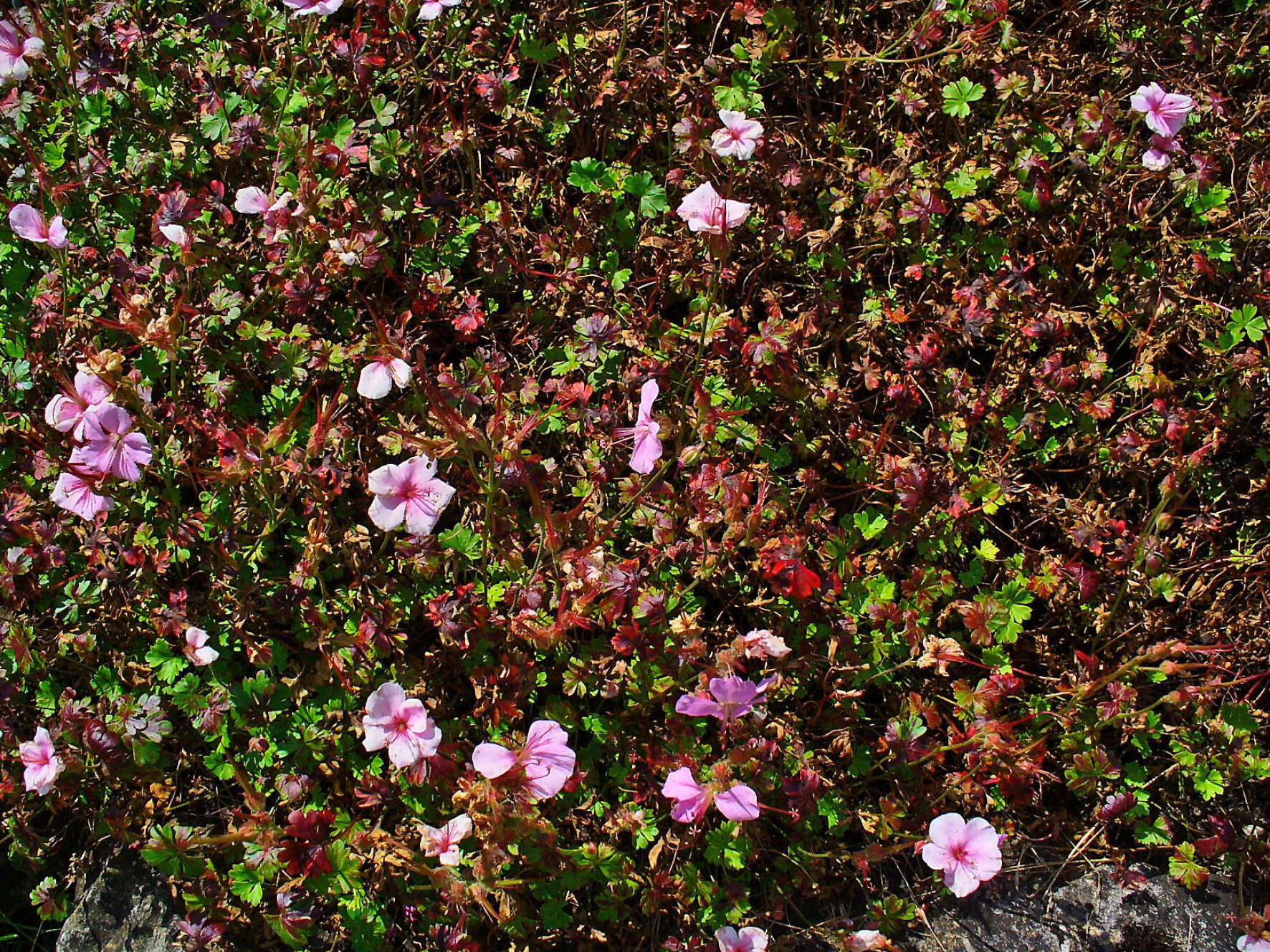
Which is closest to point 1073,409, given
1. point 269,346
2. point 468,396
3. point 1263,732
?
point 1263,732

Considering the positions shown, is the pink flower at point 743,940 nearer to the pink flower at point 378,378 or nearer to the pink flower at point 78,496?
the pink flower at point 378,378

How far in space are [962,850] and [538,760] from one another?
91 centimetres

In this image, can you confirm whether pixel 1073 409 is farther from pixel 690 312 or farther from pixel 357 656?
pixel 357 656

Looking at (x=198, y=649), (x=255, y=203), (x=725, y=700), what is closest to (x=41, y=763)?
(x=198, y=649)

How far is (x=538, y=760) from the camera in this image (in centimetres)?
193

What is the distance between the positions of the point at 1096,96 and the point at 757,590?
1824mm

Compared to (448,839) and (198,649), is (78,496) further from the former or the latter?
(448,839)

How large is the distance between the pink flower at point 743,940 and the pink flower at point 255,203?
206 cm

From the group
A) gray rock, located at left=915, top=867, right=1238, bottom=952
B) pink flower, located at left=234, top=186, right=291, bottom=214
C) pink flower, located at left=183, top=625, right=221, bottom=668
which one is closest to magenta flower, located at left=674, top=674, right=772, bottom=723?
gray rock, located at left=915, top=867, right=1238, bottom=952

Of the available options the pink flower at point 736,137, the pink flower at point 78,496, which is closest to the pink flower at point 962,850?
the pink flower at point 736,137

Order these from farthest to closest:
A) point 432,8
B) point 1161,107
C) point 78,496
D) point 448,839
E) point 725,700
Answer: point 1161,107
point 432,8
point 78,496
point 725,700
point 448,839

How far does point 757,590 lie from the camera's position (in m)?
2.47

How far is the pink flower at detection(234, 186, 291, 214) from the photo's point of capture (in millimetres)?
2512

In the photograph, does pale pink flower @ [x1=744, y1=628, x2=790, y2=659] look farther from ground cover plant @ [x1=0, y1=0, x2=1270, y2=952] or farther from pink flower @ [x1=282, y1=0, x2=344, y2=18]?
pink flower @ [x1=282, y1=0, x2=344, y2=18]
